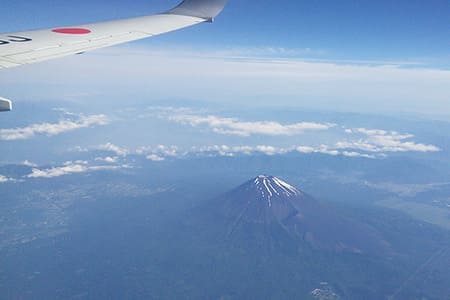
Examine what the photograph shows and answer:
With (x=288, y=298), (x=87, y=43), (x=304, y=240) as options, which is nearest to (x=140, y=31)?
(x=87, y=43)

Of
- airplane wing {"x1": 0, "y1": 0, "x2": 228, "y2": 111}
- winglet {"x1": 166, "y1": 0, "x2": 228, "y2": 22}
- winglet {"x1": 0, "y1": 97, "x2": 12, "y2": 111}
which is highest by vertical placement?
winglet {"x1": 166, "y1": 0, "x2": 228, "y2": 22}

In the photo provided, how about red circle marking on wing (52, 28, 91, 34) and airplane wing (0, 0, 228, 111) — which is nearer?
airplane wing (0, 0, 228, 111)

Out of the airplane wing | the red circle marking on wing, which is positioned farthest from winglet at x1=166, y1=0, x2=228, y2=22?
the red circle marking on wing

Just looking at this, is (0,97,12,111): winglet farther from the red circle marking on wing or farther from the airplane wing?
the red circle marking on wing

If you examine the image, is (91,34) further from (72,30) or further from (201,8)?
(201,8)

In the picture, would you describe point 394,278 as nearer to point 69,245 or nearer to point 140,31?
point 69,245

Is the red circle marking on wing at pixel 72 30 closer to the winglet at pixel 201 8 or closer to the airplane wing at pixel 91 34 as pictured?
the airplane wing at pixel 91 34

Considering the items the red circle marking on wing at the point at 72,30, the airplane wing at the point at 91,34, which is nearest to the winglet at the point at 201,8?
the airplane wing at the point at 91,34
